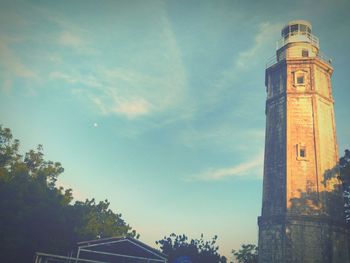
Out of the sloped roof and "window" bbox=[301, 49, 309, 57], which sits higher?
"window" bbox=[301, 49, 309, 57]

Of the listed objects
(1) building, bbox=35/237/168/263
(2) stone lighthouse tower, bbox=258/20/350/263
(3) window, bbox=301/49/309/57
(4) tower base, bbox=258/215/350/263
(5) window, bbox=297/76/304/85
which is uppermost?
(3) window, bbox=301/49/309/57

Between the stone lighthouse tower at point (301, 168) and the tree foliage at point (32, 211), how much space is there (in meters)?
16.6

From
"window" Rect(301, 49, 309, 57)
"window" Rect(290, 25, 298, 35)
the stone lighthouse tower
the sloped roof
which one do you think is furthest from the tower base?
"window" Rect(290, 25, 298, 35)

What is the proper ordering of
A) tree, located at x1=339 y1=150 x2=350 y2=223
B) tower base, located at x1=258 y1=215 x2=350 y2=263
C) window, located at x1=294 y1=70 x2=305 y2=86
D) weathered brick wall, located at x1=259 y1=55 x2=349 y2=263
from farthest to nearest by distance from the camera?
window, located at x1=294 y1=70 x2=305 y2=86, tree, located at x1=339 y1=150 x2=350 y2=223, weathered brick wall, located at x1=259 y1=55 x2=349 y2=263, tower base, located at x1=258 y1=215 x2=350 y2=263

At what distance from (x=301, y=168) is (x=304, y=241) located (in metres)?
5.39

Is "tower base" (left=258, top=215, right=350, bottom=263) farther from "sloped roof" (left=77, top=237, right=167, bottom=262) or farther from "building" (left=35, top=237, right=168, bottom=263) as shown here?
"sloped roof" (left=77, top=237, right=167, bottom=262)

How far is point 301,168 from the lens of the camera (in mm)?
22688

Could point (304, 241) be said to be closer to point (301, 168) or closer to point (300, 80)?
point (301, 168)

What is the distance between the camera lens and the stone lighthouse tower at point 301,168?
68.0 feet

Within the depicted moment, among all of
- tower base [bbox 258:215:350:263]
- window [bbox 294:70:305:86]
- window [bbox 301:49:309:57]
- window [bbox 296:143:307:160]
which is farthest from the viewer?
window [bbox 301:49:309:57]

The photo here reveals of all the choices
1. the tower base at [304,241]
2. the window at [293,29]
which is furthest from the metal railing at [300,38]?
the tower base at [304,241]

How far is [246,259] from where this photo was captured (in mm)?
44719

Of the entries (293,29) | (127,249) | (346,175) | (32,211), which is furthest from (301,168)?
(32,211)

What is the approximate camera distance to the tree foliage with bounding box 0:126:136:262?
2334 cm
